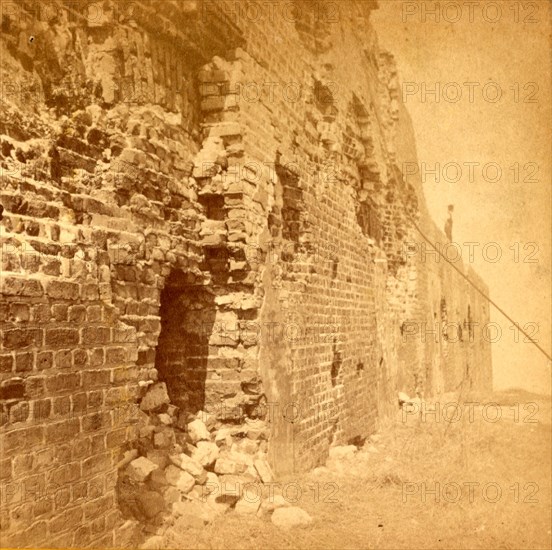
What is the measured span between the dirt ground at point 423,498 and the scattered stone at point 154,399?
3.29 ft

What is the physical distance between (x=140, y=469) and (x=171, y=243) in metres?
1.93

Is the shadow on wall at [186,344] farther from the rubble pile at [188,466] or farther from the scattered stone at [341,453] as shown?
the scattered stone at [341,453]

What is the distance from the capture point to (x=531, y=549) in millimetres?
4746

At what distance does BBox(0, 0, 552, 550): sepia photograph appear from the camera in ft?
12.9

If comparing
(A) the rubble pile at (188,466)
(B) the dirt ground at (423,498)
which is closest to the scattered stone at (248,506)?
(A) the rubble pile at (188,466)

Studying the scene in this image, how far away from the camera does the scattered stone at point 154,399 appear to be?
4.93 m

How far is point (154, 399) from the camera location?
5.00 meters

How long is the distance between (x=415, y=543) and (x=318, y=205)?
4404 millimetres

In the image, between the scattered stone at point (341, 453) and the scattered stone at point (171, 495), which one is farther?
the scattered stone at point (341, 453)

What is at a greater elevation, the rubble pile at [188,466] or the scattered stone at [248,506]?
the rubble pile at [188,466]

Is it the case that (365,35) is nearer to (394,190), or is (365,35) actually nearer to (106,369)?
(394,190)

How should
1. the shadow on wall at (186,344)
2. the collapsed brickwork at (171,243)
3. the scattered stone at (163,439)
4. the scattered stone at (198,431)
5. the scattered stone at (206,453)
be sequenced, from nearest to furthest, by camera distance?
the collapsed brickwork at (171,243) → the scattered stone at (163,439) → the scattered stone at (206,453) → the scattered stone at (198,431) → the shadow on wall at (186,344)

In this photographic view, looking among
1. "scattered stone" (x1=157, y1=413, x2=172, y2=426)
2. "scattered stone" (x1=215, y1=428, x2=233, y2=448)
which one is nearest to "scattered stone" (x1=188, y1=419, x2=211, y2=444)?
"scattered stone" (x1=215, y1=428, x2=233, y2=448)

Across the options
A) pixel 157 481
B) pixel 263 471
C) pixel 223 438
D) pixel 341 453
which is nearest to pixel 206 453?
pixel 223 438
